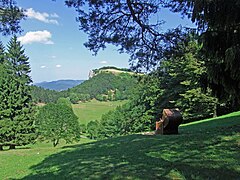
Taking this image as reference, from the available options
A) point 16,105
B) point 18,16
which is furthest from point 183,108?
point 18,16

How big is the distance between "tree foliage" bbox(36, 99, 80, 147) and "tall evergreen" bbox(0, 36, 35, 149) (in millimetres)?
4989

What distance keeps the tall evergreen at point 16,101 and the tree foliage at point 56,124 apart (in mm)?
4989

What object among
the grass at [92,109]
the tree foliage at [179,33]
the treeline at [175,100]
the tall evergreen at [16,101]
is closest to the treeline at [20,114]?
the tall evergreen at [16,101]

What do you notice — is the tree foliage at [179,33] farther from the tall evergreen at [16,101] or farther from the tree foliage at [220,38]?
the tall evergreen at [16,101]

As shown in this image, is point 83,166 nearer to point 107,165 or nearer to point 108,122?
point 107,165

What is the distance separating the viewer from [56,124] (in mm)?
34875

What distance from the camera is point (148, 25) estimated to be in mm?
6445

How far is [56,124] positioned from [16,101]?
8992 mm

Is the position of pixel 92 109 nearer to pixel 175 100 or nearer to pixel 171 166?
pixel 175 100

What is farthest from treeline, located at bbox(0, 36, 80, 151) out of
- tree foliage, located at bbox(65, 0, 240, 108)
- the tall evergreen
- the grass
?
the grass

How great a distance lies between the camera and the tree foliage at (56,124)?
3331 centimetres

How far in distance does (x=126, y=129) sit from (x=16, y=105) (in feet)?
48.4

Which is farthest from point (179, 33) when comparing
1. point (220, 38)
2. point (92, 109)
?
point (92, 109)

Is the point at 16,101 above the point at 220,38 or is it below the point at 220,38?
below
